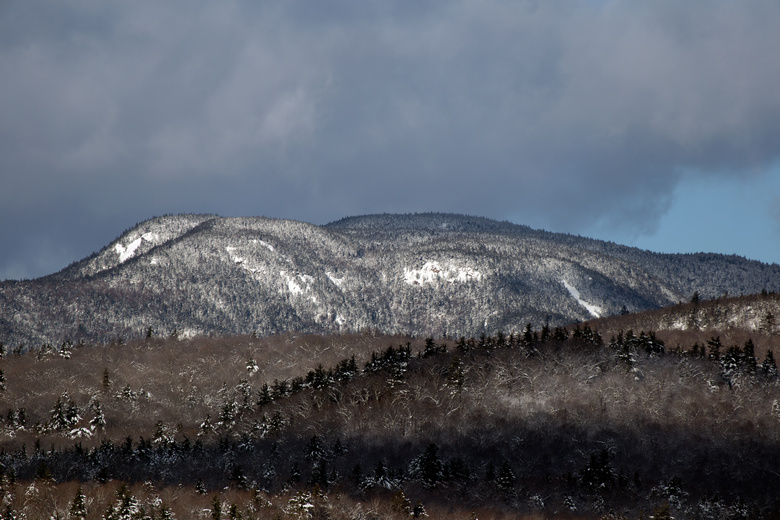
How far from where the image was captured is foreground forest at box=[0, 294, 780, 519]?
4407 inches

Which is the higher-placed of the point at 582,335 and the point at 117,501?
the point at 582,335

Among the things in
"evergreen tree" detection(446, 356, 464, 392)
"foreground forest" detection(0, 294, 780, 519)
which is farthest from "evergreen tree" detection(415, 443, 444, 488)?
"evergreen tree" detection(446, 356, 464, 392)

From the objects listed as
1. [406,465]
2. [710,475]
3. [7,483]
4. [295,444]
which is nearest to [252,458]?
[295,444]

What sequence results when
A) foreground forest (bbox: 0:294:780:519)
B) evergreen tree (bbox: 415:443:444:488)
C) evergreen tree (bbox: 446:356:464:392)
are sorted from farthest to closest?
evergreen tree (bbox: 446:356:464:392) → evergreen tree (bbox: 415:443:444:488) → foreground forest (bbox: 0:294:780:519)

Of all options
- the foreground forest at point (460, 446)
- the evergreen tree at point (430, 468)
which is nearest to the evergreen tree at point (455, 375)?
the foreground forest at point (460, 446)

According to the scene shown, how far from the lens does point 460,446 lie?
430 feet

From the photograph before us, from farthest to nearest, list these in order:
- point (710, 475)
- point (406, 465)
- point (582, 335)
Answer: point (582, 335), point (406, 465), point (710, 475)

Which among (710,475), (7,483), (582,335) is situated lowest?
(710,475)

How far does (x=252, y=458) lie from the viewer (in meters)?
133

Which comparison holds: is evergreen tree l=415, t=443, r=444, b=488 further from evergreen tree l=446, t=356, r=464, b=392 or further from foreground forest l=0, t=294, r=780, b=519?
evergreen tree l=446, t=356, r=464, b=392

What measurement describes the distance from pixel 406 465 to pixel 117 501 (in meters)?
41.2

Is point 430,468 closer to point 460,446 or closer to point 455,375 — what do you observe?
point 460,446

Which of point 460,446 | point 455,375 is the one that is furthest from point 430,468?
point 455,375

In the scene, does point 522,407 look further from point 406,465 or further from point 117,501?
point 117,501
